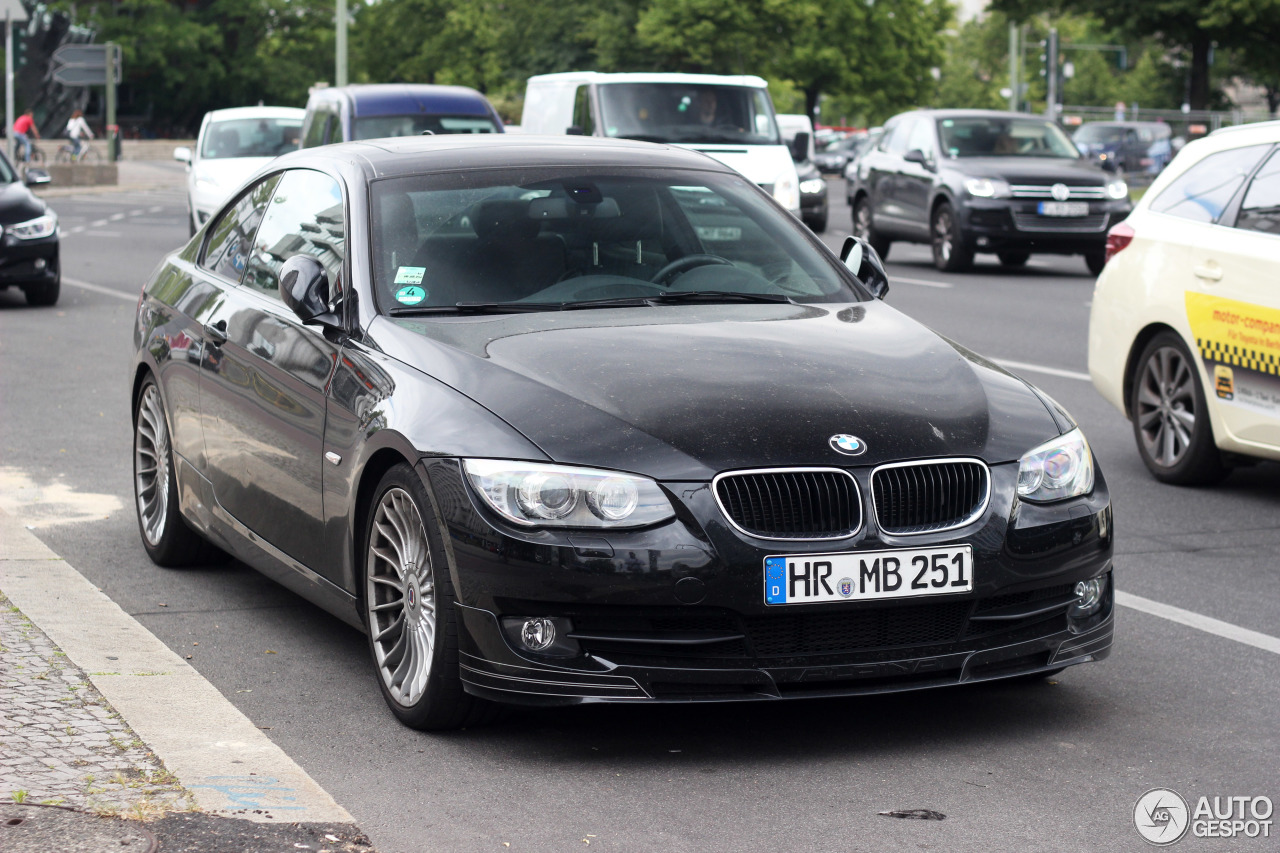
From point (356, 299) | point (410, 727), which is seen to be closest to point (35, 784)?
point (410, 727)

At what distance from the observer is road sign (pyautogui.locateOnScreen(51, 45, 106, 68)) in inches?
1982

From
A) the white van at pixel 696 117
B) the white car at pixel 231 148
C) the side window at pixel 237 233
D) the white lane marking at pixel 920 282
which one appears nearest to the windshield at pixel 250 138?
the white car at pixel 231 148

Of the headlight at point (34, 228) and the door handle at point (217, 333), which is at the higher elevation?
the door handle at point (217, 333)

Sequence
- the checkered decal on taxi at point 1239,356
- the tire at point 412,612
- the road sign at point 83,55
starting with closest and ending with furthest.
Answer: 1. the tire at point 412,612
2. the checkered decal on taxi at point 1239,356
3. the road sign at point 83,55

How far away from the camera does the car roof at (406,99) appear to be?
19.2 metres

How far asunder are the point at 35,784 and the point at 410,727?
1022 millimetres

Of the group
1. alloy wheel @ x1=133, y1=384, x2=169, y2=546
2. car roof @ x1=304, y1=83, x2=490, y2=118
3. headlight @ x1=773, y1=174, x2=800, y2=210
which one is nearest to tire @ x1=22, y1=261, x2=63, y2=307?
car roof @ x1=304, y1=83, x2=490, y2=118

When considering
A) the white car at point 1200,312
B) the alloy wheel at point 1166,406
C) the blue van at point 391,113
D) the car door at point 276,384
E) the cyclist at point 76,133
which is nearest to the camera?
the car door at point 276,384

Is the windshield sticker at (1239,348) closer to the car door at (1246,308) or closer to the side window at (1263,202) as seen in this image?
the car door at (1246,308)

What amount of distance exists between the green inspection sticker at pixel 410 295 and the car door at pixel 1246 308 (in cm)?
399

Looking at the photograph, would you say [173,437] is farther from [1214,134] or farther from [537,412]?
[1214,134]

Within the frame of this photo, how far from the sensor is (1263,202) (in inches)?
328

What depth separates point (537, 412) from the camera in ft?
15.3

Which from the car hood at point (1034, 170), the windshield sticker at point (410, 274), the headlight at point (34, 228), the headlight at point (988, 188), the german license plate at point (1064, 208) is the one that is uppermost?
the windshield sticker at point (410, 274)
